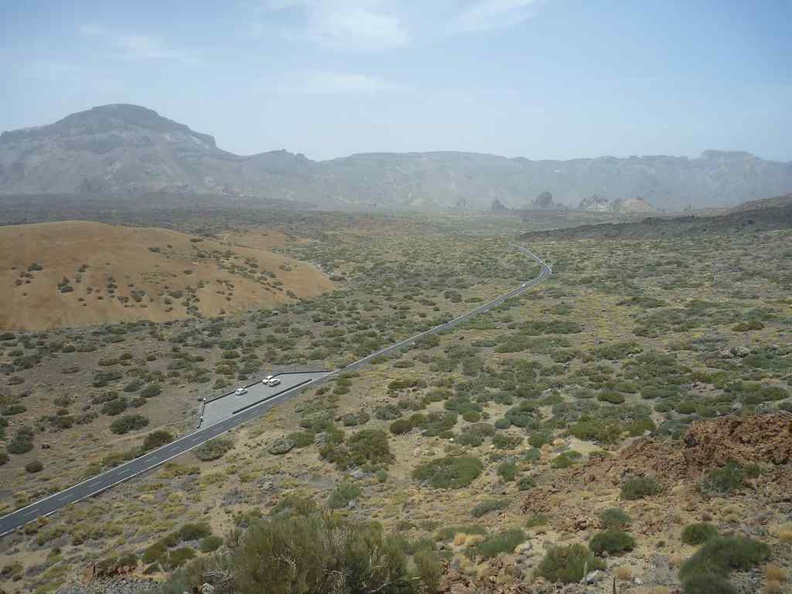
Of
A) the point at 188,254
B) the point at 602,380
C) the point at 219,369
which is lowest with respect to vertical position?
the point at 219,369

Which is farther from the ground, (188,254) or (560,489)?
(188,254)

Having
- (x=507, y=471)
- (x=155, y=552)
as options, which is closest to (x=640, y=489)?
(x=507, y=471)

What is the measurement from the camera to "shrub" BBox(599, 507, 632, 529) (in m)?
13.2

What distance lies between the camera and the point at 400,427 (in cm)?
2739

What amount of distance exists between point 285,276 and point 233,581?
67.5 meters

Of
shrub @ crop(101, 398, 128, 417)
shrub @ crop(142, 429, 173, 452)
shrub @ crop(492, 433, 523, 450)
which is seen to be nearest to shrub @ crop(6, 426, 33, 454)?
shrub @ crop(101, 398, 128, 417)

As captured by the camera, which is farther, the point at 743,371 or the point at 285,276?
the point at 285,276

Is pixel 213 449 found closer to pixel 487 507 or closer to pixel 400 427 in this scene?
pixel 400 427

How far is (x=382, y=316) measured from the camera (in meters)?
59.2

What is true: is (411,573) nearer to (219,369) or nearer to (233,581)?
(233,581)

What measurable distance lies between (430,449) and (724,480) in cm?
1363

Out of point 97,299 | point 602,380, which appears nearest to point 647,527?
point 602,380

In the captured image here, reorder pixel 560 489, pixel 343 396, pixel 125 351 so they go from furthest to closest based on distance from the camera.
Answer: pixel 125 351 → pixel 343 396 → pixel 560 489

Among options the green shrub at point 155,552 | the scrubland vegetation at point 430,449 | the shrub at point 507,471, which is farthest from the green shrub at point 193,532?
the shrub at point 507,471
